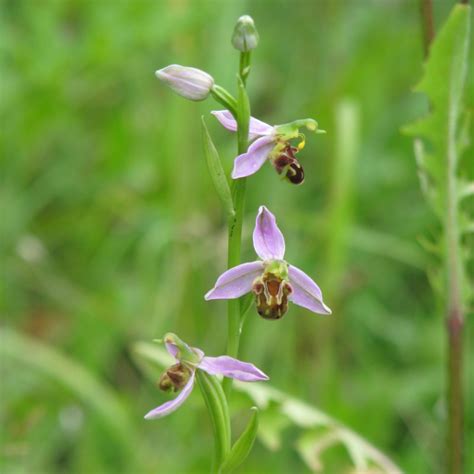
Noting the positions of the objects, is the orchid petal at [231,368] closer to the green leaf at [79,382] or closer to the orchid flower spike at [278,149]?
the orchid flower spike at [278,149]

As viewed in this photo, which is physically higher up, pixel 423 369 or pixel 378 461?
pixel 378 461

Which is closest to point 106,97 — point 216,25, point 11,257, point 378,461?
point 216,25

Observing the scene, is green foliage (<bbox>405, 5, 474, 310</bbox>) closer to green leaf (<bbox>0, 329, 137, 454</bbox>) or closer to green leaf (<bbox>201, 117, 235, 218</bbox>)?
green leaf (<bbox>201, 117, 235, 218</bbox>)

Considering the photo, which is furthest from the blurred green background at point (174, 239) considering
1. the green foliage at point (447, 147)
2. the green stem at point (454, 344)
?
the green foliage at point (447, 147)

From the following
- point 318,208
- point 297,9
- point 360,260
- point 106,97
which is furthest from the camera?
point 297,9

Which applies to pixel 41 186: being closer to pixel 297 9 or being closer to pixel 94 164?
pixel 94 164

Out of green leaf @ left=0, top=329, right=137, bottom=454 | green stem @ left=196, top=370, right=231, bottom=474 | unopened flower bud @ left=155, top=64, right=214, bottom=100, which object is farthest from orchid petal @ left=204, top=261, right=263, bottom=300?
green leaf @ left=0, top=329, right=137, bottom=454
